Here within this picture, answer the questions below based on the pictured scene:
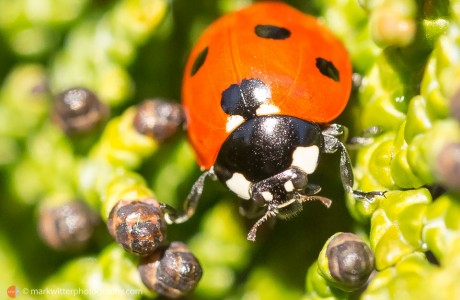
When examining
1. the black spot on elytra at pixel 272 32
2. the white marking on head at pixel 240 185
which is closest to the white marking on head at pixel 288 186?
the white marking on head at pixel 240 185

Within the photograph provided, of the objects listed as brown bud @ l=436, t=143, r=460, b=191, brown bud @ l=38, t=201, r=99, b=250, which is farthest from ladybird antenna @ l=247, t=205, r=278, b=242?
brown bud @ l=436, t=143, r=460, b=191

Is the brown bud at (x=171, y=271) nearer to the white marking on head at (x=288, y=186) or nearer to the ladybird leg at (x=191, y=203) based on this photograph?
the ladybird leg at (x=191, y=203)

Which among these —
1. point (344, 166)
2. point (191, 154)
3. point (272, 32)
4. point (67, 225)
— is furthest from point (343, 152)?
point (67, 225)

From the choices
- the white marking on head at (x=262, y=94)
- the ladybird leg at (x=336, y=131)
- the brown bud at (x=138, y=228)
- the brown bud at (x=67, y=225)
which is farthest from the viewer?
the brown bud at (x=67, y=225)

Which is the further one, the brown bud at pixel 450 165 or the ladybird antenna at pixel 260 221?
the ladybird antenna at pixel 260 221

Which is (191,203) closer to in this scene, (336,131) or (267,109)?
(267,109)

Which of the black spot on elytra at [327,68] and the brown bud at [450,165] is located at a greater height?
the brown bud at [450,165]

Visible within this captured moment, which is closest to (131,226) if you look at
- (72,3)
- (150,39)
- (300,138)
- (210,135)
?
(210,135)
